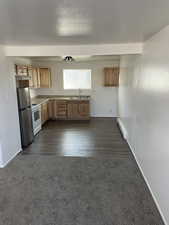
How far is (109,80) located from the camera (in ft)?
23.2

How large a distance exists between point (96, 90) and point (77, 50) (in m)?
4.13

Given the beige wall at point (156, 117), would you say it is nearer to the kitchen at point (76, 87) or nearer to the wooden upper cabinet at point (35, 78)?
the kitchen at point (76, 87)

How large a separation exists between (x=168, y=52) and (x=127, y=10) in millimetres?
813

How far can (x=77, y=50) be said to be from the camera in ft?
11.0

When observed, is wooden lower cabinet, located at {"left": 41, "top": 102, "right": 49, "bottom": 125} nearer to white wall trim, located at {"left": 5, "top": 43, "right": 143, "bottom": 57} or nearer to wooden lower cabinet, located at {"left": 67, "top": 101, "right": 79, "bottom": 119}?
wooden lower cabinet, located at {"left": 67, "top": 101, "right": 79, "bottom": 119}

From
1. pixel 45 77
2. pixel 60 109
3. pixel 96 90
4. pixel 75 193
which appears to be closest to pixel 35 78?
pixel 45 77

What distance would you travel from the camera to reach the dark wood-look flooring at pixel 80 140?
418 cm

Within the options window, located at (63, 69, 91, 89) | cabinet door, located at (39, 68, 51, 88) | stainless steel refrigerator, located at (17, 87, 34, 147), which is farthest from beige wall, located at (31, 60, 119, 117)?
stainless steel refrigerator, located at (17, 87, 34, 147)

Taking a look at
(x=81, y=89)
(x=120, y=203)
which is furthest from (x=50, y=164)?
(x=81, y=89)

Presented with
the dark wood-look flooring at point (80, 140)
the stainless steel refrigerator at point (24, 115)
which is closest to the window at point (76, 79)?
Answer: the dark wood-look flooring at point (80, 140)

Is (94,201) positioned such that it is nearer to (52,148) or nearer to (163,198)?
(163,198)

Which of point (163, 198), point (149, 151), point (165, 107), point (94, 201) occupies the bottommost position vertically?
point (94, 201)

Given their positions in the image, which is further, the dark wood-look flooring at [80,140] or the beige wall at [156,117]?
the dark wood-look flooring at [80,140]

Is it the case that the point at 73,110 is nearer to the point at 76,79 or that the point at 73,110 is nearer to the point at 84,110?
the point at 84,110
